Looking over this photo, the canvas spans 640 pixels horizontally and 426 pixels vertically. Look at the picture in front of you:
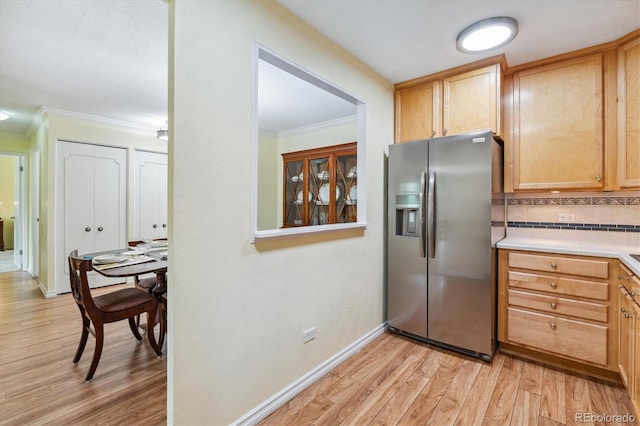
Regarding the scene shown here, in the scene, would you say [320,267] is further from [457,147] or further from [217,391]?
[457,147]

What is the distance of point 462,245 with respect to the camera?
2338mm

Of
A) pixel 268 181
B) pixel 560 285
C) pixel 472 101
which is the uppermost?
pixel 472 101

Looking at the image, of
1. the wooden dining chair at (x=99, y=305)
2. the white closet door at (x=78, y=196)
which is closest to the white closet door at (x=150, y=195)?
the white closet door at (x=78, y=196)

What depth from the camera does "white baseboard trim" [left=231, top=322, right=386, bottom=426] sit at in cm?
165

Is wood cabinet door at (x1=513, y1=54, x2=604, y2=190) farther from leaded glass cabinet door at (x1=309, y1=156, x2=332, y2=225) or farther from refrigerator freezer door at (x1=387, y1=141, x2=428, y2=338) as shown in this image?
leaded glass cabinet door at (x1=309, y1=156, x2=332, y2=225)

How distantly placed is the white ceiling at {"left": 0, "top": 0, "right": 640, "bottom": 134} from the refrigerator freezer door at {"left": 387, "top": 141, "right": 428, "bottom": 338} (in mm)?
784

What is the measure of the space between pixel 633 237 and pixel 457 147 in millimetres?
1546

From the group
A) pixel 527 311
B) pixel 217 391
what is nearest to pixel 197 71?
pixel 217 391

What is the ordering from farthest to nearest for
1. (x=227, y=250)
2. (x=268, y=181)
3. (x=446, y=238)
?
(x=268, y=181) < (x=446, y=238) < (x=227, y=250)

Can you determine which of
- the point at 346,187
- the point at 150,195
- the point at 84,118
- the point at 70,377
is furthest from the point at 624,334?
the point at 84,118

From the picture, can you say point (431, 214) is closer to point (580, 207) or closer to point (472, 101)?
point (472, 101)

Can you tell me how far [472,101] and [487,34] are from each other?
22.0 inches

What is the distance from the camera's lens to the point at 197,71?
1.38 meters

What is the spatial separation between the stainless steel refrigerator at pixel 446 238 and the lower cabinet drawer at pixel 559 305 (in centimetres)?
18
